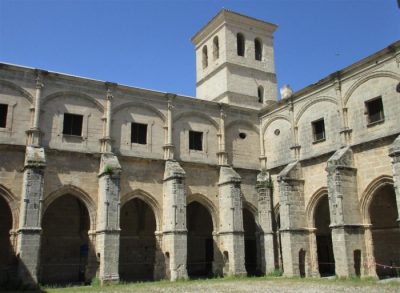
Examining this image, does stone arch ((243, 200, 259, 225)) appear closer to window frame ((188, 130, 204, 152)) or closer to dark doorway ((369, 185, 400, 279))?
window frame ((188, 130, 204, 152))

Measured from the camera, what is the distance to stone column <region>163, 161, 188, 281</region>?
20.6 metres

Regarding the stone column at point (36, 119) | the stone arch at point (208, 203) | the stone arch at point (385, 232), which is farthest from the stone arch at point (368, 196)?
the stone column at point (36, 119)

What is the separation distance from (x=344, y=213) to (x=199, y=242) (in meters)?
10.7

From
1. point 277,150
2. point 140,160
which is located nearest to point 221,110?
point 277,150

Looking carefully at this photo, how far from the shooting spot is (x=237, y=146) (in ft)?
83.8

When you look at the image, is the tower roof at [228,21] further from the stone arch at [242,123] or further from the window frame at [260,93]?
the stone arch at [242,123]

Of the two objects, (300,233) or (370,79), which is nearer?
(370,79)

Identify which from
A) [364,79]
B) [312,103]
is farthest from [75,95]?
[364,79]

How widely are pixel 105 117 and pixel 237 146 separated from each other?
26.8 ft

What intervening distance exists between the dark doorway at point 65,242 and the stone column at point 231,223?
748 centimetres

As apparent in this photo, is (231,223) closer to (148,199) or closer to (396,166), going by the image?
→ (148,199)

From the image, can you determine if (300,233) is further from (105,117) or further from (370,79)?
(105,117)

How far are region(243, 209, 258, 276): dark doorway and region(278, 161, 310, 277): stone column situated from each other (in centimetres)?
351

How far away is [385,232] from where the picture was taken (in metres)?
22.0
